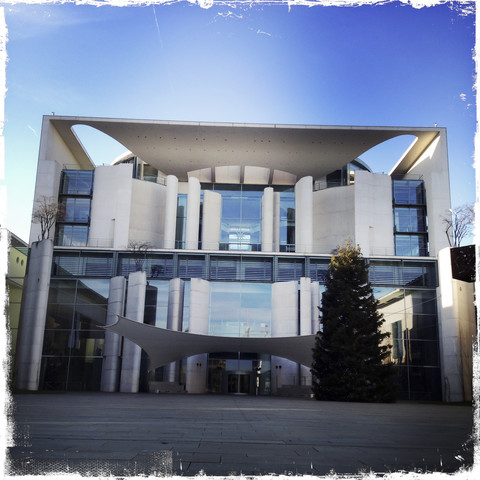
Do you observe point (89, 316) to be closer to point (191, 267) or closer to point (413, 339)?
point (191, 267)

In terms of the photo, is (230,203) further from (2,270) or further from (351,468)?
(351,468)

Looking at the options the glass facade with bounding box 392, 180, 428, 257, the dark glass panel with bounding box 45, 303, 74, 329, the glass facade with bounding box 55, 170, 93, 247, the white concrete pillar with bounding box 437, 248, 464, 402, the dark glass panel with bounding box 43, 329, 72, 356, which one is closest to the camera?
the white concrete pillar with bounding box 437, 248, 464, 402

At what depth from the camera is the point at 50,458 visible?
12.6 feet

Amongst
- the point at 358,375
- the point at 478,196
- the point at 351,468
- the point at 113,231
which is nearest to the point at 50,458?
the point at 351,468

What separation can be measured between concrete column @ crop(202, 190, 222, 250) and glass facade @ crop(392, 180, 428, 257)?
12867 mm

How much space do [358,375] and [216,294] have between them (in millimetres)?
12631

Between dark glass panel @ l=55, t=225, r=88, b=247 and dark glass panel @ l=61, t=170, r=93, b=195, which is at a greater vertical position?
dark glass panel @ l=61, t=170, r=93, b=195

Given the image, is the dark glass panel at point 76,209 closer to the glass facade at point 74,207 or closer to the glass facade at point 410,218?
the glass facade at point 74,207

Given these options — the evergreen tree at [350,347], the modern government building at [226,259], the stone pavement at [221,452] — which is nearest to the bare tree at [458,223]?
the modern government building at [226,259]

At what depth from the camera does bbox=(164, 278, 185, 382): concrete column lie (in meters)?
30.5

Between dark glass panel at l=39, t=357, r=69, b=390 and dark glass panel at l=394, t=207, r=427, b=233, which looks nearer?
dark glass panel at l=39, t=357, r=69, b=390

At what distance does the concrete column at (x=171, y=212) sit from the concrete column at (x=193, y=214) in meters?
1.01

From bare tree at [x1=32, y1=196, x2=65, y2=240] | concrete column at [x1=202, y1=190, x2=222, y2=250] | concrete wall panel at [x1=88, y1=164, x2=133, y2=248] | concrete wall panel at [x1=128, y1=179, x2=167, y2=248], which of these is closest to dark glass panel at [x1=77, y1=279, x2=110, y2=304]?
bare tree at [x1=32, y1=196, x2=65, y2=240]

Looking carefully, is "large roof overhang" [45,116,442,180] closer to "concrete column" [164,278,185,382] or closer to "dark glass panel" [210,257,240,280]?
"dark glass panel" [210,257,240,280]
